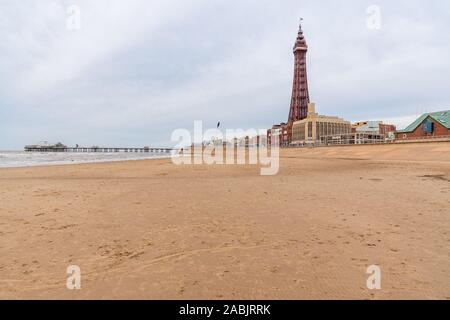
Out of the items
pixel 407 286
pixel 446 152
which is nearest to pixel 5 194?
pixel 407 286

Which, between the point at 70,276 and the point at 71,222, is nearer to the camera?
the point at 70,276

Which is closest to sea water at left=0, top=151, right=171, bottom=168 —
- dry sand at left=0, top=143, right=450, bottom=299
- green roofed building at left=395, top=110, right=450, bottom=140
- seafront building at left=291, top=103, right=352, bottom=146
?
dry sand at left=0, top=143, right=450, bottom=299

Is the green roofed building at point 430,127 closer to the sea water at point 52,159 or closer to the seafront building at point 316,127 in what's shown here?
the seafront building at point 316,127

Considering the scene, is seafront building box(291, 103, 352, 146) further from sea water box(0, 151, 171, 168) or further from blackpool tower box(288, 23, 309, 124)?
sea water box(0, 151, 171, 168)

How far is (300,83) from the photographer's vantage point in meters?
124

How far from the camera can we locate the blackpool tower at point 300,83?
124500mm

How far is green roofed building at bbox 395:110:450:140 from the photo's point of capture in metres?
48.4

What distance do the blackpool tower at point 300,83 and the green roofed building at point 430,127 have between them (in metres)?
72.6

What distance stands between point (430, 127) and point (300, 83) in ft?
262

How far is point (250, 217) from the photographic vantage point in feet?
21.3

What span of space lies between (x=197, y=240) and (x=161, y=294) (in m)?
1.86

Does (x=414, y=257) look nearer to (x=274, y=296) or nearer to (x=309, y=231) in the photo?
(x=309, y=231)

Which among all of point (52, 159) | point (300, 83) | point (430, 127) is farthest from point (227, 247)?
point (300, 83)

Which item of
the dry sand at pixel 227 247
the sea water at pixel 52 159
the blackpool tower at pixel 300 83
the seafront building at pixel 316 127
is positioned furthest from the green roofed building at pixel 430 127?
the blackpool tower at pixel 300 83
